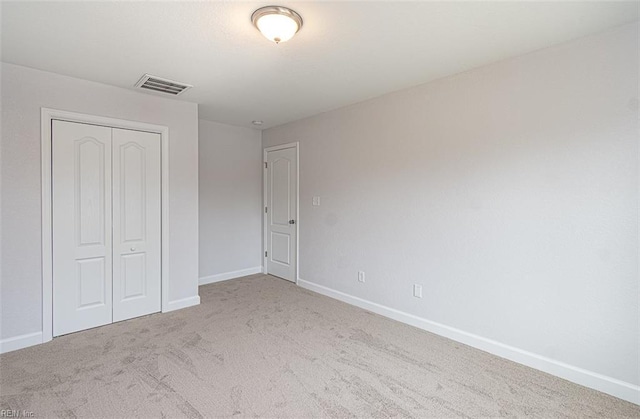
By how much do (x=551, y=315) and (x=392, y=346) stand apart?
1.26 meters

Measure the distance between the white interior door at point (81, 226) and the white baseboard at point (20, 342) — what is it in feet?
0.49

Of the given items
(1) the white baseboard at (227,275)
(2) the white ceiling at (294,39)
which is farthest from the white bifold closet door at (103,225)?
(1) the white baseboard at (227,275)

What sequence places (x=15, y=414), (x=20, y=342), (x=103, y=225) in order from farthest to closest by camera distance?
(x=103, y=225) → (x=20, y=342) → (x=15, y=414)

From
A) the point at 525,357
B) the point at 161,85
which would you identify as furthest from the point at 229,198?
the point at 525,357

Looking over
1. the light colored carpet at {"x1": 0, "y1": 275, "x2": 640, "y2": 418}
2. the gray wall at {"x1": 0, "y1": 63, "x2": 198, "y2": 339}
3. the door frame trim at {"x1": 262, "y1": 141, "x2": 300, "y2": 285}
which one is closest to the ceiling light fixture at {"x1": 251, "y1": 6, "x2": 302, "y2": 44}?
the gray wall at {"x1": 0, "y1": 63, "x2": 198, "y2": 339}

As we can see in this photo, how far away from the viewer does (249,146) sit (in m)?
5.19

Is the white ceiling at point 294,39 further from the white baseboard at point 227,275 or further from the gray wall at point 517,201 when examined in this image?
the white baseboard at point 227,275

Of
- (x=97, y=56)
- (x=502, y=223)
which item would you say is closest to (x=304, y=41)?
(x=97, y=56)

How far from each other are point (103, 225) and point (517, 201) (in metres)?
3.89

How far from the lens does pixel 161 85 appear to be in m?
3.17

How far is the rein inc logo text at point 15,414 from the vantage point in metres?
1.89

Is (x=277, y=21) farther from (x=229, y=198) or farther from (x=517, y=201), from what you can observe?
(x=229, y=198)

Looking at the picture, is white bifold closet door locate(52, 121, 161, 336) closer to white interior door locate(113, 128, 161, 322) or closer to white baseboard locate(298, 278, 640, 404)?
white interior door locate(113, 128, 161, 322)

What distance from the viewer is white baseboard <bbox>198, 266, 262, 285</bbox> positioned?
15.5ft
